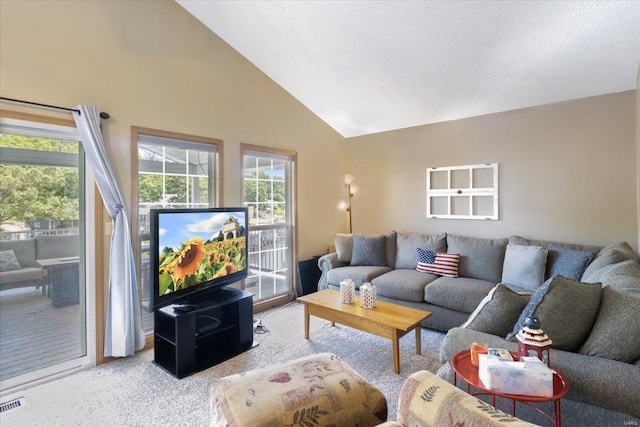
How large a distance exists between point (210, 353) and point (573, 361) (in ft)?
8.45

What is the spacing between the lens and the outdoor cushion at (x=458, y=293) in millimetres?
3078

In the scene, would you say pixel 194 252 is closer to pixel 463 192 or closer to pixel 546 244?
pixel 463 192

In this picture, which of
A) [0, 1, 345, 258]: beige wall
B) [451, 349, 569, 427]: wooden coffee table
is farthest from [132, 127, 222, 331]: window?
[451, 349, 569, 427]: wooden coffee table

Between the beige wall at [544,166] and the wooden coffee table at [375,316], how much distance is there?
6.17ft

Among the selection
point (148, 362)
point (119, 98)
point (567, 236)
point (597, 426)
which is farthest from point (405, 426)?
point (567, 236)

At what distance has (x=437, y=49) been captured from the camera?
3029mm

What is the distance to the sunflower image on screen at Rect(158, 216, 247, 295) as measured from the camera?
8.40 ft

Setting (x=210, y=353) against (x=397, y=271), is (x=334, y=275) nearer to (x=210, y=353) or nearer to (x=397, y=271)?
(x=397, y=271)

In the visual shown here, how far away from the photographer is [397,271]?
3957 mm

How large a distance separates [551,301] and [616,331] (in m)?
0.25

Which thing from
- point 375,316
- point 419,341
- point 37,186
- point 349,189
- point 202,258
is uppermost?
point 349,189

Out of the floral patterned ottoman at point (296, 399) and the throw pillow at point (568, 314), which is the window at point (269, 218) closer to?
the floral patterned ottoman at point (296, 399)

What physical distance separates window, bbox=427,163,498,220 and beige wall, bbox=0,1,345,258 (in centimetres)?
174

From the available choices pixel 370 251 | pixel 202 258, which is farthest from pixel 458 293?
pixel 202 258
